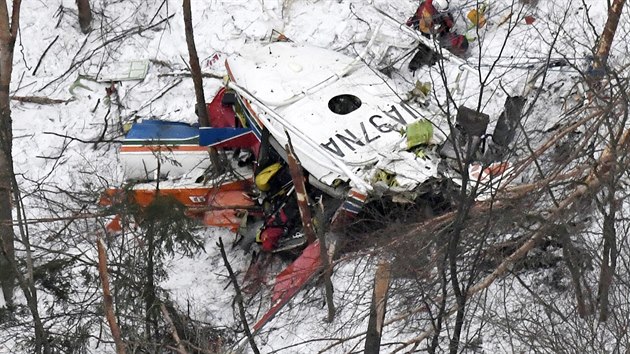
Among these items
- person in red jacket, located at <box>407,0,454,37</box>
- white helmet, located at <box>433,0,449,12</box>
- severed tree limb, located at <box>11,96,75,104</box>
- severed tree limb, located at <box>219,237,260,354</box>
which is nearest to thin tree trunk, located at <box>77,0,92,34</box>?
severed tree limb, located at <box>11,96,75,104</box>

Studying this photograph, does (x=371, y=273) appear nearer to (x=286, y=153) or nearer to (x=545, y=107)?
(x=286, y=153)

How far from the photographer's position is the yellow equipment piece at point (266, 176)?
12367mm

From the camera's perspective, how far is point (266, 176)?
12.4 meters

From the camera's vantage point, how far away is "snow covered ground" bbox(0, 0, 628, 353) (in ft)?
39.5

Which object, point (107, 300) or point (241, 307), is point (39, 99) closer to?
point (107, 300)

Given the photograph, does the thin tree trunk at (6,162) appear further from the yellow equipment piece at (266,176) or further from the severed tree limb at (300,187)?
the severed tree limb at (300,187)

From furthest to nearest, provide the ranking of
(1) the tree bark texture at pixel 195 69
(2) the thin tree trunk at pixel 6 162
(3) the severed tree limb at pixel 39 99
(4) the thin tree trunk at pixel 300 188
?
1. (3) the severed tree limb at pixel 39 99
2. (1) the tree bark texture at pixel 195 69
3. (2) the thin tree trunk at pixel 6 162
4. (4) the thin tree trunk at pixel 300 188

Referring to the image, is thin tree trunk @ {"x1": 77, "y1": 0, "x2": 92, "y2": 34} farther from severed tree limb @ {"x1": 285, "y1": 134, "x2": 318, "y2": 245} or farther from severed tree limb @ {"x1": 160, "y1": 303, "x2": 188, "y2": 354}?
severed tree limb @ {"x1": 160, "y1": 303, "x2": 188, "y2": 354}

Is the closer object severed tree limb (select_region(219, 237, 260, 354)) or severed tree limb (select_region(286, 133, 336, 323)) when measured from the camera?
severed tree limb (select_region(219, 237, 260, 354))

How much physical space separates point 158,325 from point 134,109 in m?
3.92

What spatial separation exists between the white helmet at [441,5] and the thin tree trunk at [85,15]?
497 centimetres

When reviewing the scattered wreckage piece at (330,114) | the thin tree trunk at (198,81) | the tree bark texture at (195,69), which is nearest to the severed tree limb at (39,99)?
the tree bark texture at (195,69)

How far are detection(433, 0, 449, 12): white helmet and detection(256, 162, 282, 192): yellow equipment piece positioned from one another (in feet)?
11.7

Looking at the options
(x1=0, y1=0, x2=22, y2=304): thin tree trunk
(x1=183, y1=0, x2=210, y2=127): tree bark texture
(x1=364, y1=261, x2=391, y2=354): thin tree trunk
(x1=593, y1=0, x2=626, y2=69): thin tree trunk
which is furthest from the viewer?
(x1=183, y1=0, x2=210, y2=127): tree bark texture
